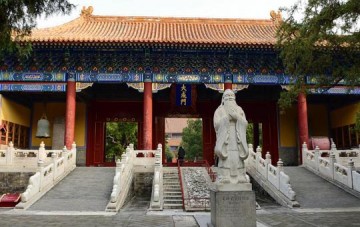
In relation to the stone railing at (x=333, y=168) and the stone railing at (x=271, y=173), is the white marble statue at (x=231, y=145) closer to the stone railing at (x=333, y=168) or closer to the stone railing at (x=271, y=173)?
the stone railing at (x=271, y=173)

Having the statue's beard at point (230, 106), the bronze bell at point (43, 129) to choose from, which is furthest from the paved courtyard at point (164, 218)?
the bronze bell at point (43, 129)

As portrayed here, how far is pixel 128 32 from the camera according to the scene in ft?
59.4

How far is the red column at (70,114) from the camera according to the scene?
14.6 m

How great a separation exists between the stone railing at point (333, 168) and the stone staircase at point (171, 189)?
5.10 metres

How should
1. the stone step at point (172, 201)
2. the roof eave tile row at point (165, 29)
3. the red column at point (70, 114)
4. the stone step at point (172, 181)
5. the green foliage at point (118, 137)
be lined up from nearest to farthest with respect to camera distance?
the stone step at point (172, 201) → the stone step at point (172, 181) → the red column at point (70, 114) → the roof eave tile row at point (165, 29) → the green foliage at point (118, 137)

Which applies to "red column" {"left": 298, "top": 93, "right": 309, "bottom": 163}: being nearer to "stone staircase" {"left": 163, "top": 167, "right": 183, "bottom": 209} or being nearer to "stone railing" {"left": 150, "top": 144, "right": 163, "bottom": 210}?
"stone staircase" {"left": 163, "top": 167, "right": 183, "bottom": 209}

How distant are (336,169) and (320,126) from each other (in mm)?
7255

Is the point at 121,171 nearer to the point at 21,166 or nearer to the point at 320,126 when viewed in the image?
the point at 21,166

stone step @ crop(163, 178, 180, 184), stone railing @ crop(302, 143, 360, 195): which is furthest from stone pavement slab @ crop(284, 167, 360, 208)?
stone step @ crop(163, 178, 180, 184)

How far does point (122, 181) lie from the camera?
36.0 ft

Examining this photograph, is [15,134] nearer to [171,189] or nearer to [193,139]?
[171,189]

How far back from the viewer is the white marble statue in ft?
21.4

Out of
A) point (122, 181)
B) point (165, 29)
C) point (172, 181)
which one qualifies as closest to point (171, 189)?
point (172, 181)

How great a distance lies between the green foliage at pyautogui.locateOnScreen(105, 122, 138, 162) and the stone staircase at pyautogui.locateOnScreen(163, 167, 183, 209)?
16.4 m
